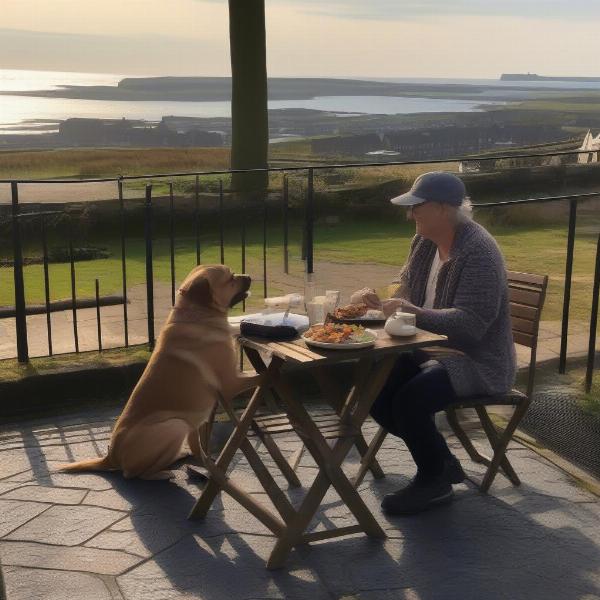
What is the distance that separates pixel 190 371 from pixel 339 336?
0.81 meters

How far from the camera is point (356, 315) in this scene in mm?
4344

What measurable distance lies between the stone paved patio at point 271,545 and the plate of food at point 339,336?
2.96ft

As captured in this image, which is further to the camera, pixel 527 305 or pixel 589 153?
pixel 589 153

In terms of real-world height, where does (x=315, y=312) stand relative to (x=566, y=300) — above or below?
above

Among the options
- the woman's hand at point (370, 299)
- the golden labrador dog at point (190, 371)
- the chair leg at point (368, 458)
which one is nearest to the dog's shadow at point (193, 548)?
the golden labrador dog at point (190, 371)

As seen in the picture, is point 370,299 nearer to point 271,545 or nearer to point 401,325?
point 401,325

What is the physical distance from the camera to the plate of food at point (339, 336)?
388cm

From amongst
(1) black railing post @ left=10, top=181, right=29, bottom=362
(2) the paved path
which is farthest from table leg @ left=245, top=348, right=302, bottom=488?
(1) black railing post @ left=10, top=181, right=29, bottom=362

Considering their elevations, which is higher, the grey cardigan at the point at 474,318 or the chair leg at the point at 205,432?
the grey cardigan at the point at 474,318

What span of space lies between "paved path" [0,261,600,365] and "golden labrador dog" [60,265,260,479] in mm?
1322

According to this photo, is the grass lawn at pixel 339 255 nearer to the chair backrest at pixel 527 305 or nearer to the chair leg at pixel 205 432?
the chair backrest at pixel 527 305

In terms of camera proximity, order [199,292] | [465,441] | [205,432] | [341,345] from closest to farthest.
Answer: [341,345] < [199,292] < [205,432] < [465,441]

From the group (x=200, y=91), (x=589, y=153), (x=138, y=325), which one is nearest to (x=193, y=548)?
(x=138, y=325)

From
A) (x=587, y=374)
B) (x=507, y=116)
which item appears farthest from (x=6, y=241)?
(x=507, y=116)
